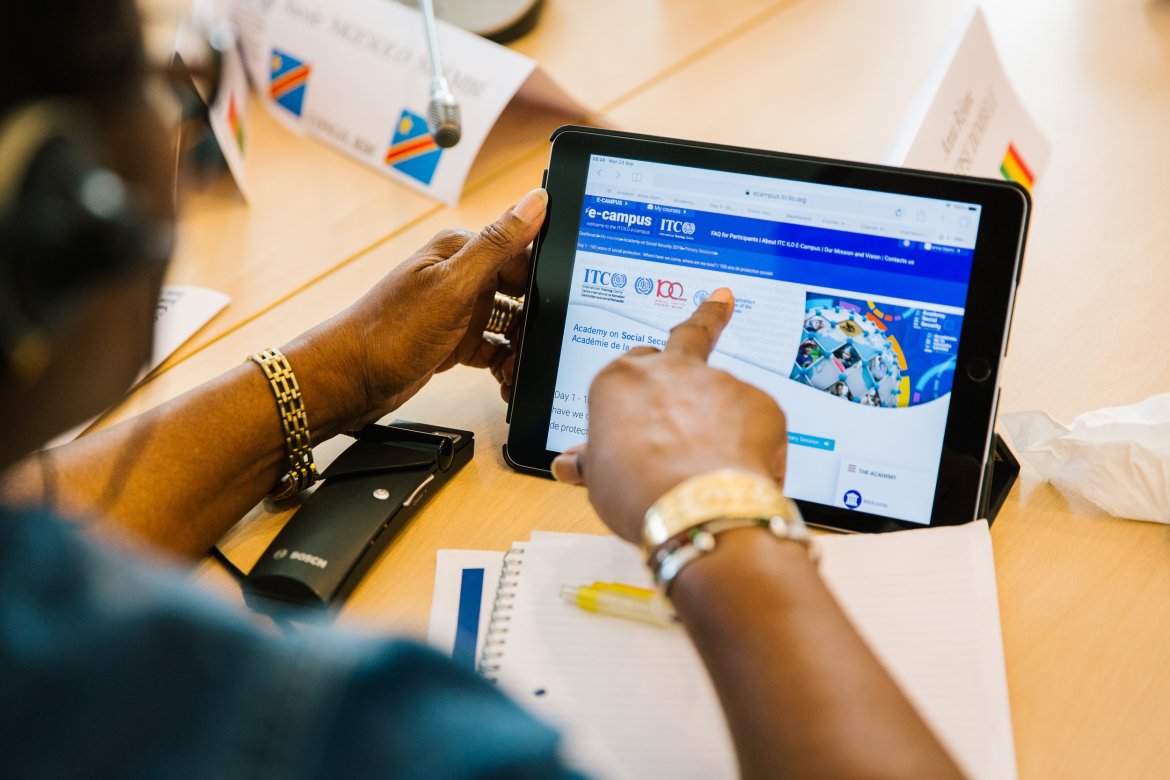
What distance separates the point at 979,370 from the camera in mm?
678

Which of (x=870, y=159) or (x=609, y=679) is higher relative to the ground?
(x=870, y=159)

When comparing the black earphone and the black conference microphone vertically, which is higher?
the black conference microphone

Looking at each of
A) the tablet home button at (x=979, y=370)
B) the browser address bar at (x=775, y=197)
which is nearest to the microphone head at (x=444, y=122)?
the browser address bar at (x=775, y=197)

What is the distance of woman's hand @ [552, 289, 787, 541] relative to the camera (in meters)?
0.52

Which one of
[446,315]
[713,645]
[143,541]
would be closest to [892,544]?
[713,645]

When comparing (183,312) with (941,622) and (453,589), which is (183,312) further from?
(941,622)

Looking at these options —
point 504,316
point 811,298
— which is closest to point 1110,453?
point 811,298

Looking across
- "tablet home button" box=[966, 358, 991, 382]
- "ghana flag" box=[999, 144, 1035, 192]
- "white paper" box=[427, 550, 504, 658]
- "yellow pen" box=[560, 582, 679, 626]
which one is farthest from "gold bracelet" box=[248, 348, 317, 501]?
"ghana flag" box=[999, 144, 1035, 192]

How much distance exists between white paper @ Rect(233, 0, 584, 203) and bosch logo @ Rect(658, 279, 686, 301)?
37 centimetres

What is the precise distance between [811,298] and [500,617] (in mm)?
301

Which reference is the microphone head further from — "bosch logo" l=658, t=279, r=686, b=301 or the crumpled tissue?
the crumpled tissue

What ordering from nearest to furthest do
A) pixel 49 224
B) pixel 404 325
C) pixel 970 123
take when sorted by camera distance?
pixel 49 224 → pixel 404 325 → pixel 970 123

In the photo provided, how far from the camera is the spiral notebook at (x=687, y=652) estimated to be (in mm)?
567

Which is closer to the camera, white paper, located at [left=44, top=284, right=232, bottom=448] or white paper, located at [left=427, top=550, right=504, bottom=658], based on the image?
white paper, located at [left=427, top=550, right=504, bottom=658]
